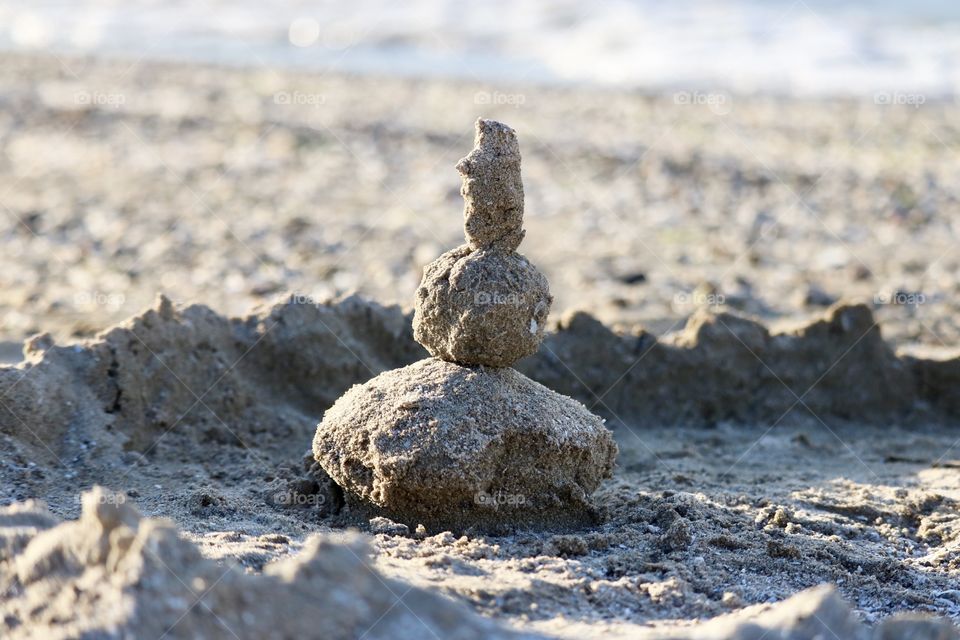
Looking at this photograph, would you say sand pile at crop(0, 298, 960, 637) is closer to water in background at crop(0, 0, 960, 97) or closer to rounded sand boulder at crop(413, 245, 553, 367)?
rounded sand boulder at crop(413, 245, 553, 367)

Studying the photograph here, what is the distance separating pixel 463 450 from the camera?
441 centimetres

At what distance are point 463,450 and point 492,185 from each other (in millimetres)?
1058

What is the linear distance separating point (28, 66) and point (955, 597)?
16.0 metres

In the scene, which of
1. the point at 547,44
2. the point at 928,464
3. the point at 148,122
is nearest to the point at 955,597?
the point at 928,464

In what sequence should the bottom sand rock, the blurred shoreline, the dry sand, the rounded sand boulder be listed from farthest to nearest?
the blurred shoreline
the rounded sand boulder
the bottom sand rock
the dry sand

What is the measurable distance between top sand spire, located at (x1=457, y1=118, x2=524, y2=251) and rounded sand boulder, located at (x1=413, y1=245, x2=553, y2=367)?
0.10 m

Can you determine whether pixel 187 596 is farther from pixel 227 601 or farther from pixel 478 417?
pixel 478 417

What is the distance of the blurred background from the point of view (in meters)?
8.81

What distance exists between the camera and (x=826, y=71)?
1944 cm

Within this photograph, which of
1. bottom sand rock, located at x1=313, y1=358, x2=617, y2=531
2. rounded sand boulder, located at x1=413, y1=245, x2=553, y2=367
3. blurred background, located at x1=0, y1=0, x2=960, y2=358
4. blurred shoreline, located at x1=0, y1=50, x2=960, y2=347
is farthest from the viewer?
blurred background, located at x1=0, y1=0, x2=960, y2=358

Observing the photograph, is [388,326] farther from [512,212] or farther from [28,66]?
[28,66]

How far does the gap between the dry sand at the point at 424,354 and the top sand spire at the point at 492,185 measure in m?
1.23

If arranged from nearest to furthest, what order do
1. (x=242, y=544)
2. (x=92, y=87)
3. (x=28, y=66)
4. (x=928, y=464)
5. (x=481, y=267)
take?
(x=242, y=544)
(x=481, y=267)
(x=928, y=464)
(x=92, y=87)
(x=28, y=66)

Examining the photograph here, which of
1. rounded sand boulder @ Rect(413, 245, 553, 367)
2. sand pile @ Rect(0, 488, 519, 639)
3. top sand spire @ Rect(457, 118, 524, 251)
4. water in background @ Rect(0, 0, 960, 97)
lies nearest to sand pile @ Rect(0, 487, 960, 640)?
sand pile @ Rect(0, 488, 519, 639)
